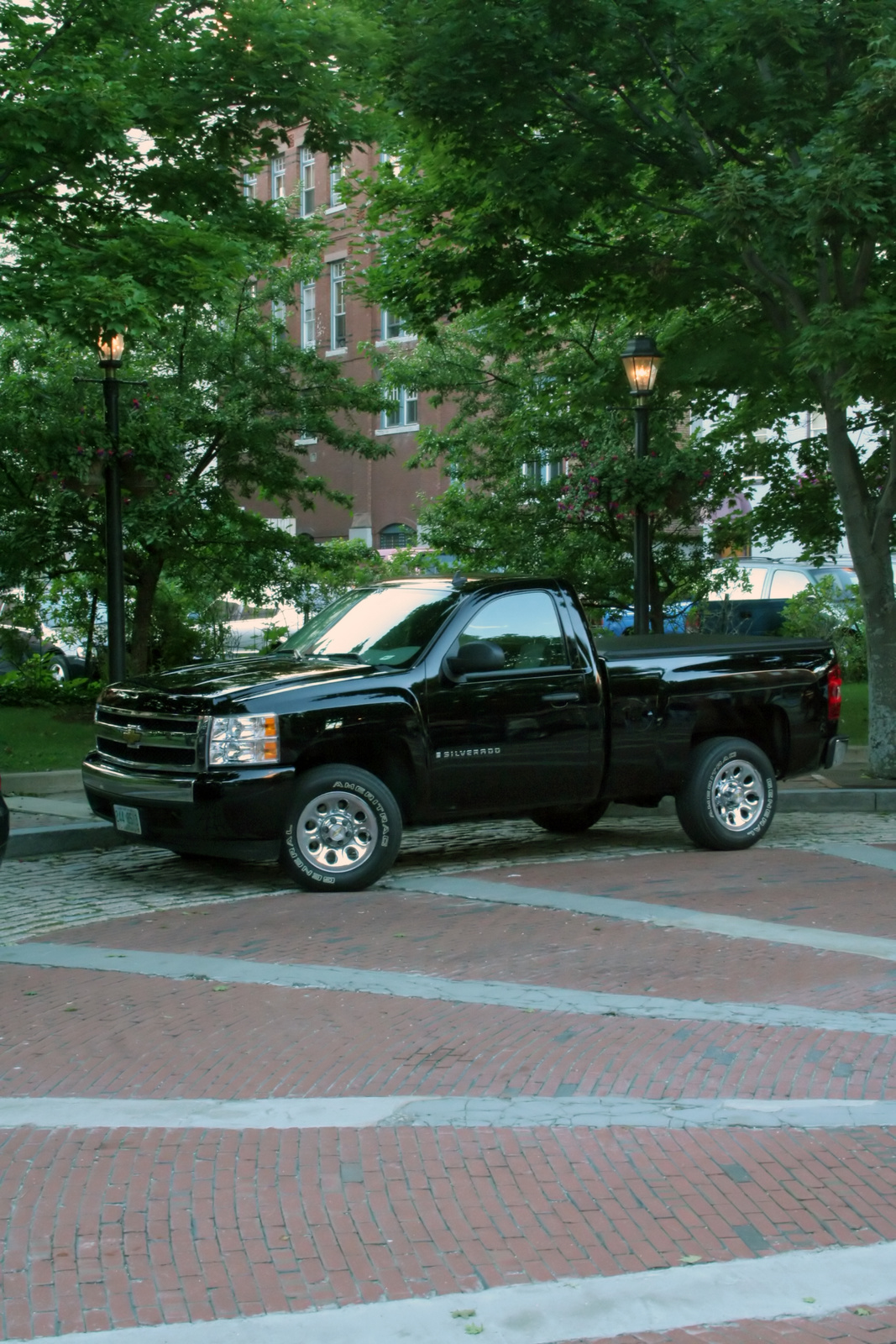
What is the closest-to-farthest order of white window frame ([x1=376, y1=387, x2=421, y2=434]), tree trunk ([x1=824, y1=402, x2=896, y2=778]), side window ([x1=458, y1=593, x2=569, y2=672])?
1. side window ([x1=458, y1=593, x2=569, y2=672])
2. tree trunk ([x1=824, y1=402, x2=896, y2=778])
3. white window frame ([x1=376, y1=387, x2=421, y2=434])

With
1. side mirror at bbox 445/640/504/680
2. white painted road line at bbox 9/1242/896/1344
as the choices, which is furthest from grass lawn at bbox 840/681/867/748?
white painted road line at bbox 9/1242/896/1344

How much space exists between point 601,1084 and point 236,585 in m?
14.9

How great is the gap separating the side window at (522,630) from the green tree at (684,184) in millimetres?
3658

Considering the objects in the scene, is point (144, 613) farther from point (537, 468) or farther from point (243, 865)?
point (243, 865)

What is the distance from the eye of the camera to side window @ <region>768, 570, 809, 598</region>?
26.8 metres

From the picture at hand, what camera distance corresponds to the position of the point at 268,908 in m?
8.74

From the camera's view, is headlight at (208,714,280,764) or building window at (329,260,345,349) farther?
building window at (329,260,345,349)

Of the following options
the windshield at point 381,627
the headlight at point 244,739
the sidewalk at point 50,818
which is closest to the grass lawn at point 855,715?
the windshield at point 381,627

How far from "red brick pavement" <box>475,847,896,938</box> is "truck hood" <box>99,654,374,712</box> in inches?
67.7

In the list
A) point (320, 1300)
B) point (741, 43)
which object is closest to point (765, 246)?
point (741, 43)

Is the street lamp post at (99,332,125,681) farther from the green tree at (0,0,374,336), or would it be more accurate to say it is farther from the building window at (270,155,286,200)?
the building window at (270,155,286,200)

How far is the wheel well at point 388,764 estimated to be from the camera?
9461mm

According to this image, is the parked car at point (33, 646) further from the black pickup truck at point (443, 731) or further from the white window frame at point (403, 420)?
the white window frame at point (403, 420)

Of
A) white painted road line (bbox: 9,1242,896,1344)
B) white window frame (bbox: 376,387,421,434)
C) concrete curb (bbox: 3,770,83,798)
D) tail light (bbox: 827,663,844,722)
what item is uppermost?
white window frame (bbox: 376,387,421,434)
